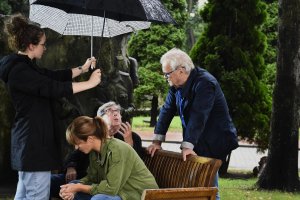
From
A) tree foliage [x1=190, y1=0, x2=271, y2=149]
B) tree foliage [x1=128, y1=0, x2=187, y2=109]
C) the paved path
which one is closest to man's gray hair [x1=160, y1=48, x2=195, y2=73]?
tree foliage [x1=190, y1=0, x2=271, y2=149]

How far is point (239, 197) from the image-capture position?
795 centimetres

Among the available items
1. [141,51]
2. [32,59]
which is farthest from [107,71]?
[141,51]

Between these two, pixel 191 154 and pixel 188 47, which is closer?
pixel 191 154

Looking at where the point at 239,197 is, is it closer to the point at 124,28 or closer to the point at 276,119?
the point at 276,119

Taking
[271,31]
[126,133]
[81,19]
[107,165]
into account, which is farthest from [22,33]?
[271,31]

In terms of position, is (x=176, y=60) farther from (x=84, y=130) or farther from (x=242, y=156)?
(x=242, y=156)

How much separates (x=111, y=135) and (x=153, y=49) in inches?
772

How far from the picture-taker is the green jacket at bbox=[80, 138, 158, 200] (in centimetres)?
386

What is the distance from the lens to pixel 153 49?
2414cm

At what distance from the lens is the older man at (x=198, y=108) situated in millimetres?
4281

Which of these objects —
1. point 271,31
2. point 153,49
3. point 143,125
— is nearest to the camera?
point 153,49

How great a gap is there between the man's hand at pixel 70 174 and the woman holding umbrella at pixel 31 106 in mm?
819

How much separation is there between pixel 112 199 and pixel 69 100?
380 cm

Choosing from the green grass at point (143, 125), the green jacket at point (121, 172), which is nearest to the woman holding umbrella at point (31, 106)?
the green jacket at point (121, 172)
